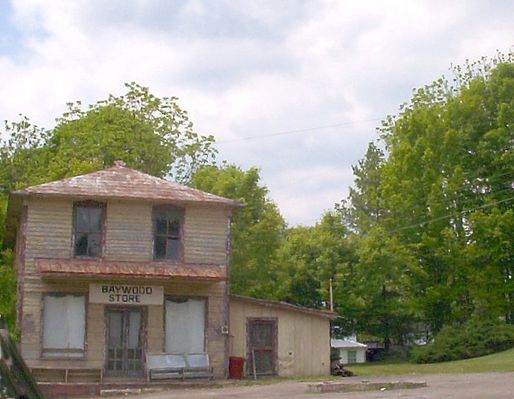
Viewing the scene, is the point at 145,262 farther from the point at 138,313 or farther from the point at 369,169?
the point at 369,169

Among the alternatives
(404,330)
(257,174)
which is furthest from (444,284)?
(257,174)

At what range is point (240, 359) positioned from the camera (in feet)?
103

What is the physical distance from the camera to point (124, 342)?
2997 cm

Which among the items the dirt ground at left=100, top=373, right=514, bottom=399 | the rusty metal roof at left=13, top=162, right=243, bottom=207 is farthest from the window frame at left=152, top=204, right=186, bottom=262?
the dirt ground at left=100, top=373, right=514, bottom=399

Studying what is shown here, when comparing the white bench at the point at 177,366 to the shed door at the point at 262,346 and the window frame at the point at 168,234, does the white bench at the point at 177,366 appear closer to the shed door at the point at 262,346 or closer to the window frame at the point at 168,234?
the shed door at the point at 262,346

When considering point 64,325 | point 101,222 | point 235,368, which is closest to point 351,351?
point 235,368

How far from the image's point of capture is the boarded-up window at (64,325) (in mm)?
29281

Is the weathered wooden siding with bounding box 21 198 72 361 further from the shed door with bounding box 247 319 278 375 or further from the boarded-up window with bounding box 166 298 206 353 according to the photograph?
the shed door with bounding box 247 319 278 375

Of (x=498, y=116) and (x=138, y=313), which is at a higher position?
(x=498, y=116)

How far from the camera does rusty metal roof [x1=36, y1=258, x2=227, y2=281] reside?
28.6 m

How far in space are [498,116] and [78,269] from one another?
26.0m

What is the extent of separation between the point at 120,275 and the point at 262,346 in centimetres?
607

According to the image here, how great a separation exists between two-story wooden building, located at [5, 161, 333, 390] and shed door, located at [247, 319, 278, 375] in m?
0.38

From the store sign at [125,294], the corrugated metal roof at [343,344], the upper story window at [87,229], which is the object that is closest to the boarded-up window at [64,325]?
the store sign at [125,294]
